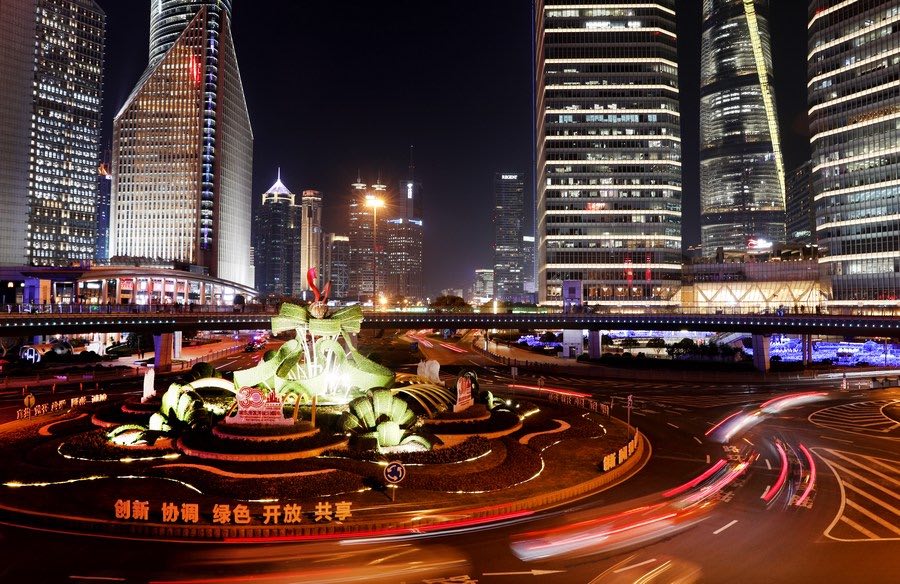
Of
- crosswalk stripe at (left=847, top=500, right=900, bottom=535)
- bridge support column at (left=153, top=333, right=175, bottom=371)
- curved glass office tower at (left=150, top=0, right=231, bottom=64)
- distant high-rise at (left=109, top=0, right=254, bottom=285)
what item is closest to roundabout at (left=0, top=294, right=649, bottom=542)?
crosswalk stripe at (left=847, top=500, right=900, bottom=535)

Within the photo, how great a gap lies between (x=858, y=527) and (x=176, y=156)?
185m

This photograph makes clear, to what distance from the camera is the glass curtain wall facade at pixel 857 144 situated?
102625 mm

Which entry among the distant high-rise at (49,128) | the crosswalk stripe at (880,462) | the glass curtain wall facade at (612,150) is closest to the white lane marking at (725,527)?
the crosswalk stripe at (880,462)

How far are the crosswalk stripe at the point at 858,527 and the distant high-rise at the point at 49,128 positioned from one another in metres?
172

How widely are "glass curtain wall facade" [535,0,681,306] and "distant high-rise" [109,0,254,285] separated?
102208 millimetres

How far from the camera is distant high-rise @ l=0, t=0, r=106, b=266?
140875mm

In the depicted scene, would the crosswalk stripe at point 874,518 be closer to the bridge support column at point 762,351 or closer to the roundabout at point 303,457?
the roundabout at point 303,457

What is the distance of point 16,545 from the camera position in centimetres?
1989

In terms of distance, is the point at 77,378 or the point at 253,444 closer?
the point at 253,444

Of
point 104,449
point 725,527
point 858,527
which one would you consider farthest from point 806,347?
point 104,449

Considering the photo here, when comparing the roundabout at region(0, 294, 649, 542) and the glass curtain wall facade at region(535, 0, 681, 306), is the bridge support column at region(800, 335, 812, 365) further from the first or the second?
the roundabout at region(0, 294, 649, 542)

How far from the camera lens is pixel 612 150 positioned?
13362 centimetres

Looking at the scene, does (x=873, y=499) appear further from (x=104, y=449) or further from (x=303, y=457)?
(x=104, y=449)

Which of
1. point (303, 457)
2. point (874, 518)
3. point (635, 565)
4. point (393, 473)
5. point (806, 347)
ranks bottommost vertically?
point (874, 518)
